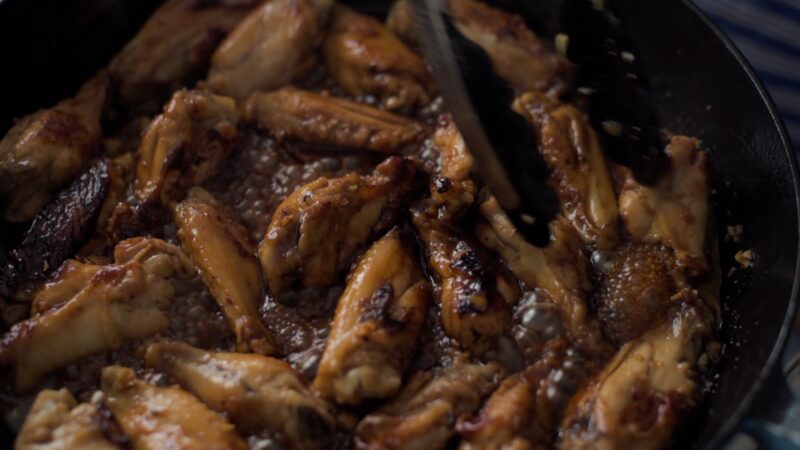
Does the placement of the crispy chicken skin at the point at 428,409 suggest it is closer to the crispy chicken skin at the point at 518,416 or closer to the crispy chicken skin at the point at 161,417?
the crispy chicken skin at the point at 518,416

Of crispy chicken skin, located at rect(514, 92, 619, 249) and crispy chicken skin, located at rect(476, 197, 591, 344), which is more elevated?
crispy chicken skin, located at rect(514, 92, 619, 249)

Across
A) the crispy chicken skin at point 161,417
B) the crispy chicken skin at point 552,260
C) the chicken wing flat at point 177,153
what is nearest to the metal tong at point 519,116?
the crispy chicken skin at point 552,260

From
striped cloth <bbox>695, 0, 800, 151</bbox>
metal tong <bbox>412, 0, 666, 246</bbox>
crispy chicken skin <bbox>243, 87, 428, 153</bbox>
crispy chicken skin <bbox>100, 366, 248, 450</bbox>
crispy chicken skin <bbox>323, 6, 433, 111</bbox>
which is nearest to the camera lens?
crispy chicken skin <bbox>100, 366, 248, 450</bbox>

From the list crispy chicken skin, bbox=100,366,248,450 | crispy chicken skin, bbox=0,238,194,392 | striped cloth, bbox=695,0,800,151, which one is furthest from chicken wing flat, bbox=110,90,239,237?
striped cloth, bbox=695,0,800,151

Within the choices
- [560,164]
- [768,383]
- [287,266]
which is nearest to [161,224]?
[287,266]

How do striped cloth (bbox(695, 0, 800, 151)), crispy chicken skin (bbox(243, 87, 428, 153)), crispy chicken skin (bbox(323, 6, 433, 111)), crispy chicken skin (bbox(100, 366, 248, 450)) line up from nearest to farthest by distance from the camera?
1. crispy chicken skin (bbox(100, 366, 248, 450))
2. crispy chicken skin (bbox(243, 87, 428, 153))
3. crispy chicken skin (bbox(323, 6, 433, 111))
4. striped cloth (bbox(695, 0, 800, 151))

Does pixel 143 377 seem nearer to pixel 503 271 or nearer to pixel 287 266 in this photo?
pixel 287 266

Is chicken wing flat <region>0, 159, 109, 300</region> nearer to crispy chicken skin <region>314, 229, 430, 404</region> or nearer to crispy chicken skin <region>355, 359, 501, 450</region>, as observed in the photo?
crispy chicken skin <region>314, 229, 430, 404</region>
